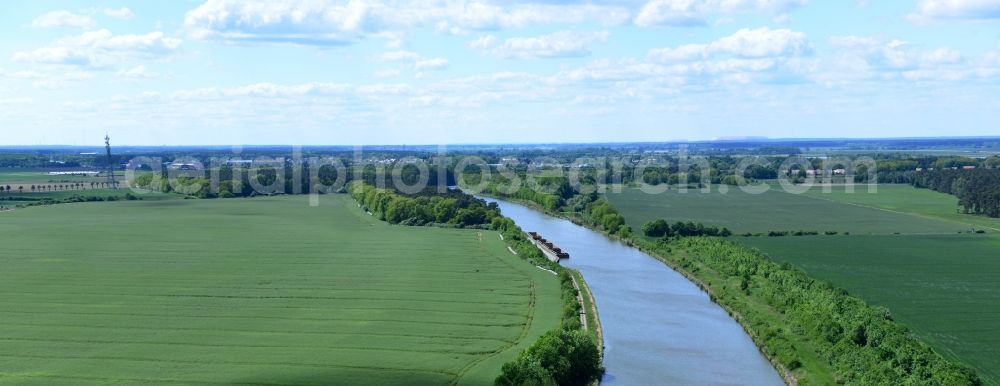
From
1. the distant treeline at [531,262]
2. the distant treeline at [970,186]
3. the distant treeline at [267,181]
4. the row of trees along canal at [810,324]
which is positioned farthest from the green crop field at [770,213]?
the distant treeline at [267,181]

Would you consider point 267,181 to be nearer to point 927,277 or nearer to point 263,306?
point 263,306

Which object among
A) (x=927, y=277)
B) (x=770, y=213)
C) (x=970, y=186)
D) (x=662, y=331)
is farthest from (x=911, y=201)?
(x=662, y=331)

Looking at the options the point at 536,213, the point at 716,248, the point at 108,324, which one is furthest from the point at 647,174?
the point at 108,324

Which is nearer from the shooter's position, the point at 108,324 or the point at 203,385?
Answer: the point at 203,385

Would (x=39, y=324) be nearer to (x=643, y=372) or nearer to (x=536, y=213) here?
(x=643, y=372)

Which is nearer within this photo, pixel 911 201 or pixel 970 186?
pixel 970 186

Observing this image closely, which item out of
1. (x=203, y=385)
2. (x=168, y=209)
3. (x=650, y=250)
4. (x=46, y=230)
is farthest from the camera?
(x=168, y=209)

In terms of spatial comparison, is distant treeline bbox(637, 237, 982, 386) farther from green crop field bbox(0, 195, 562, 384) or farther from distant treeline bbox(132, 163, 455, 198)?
distant treeline bbox(132, 163, 455, 198)

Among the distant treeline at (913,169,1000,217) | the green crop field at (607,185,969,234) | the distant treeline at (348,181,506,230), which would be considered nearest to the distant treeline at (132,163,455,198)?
the distant treeline at (348,181,506,230)
